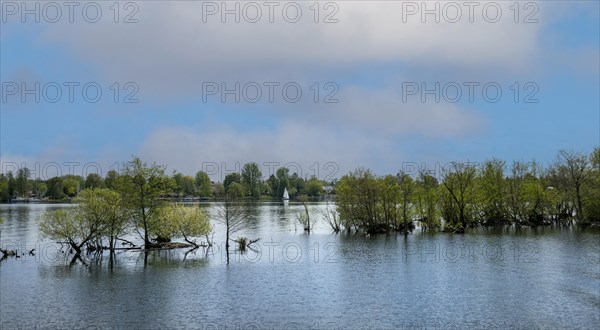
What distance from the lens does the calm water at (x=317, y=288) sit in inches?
1150

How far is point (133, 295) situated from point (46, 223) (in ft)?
87.5

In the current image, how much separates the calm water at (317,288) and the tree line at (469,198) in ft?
71.5

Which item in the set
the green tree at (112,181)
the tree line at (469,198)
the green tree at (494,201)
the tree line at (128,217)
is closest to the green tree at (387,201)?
the tree line at (469,198)

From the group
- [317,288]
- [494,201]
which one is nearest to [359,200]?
[494,201]

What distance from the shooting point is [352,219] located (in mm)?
86312

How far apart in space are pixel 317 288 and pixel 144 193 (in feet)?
106

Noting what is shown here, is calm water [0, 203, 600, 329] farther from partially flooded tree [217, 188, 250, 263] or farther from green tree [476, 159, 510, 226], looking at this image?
green tree [476, 159, 510, 226]

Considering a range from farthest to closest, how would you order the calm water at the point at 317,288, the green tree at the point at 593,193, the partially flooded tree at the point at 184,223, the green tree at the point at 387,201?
the green tree at the point at 593,193 → the green tree at the point at 387,201 → the partially flooded tree at the point at 184,223 → the calm water at the point at 317,288

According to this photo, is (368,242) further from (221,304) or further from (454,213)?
(221,304)

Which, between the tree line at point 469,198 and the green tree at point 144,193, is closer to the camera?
the green tree at point 144,193

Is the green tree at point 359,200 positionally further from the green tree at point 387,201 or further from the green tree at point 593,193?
the green tree at point 593,193

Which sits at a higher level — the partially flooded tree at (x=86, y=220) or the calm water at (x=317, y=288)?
the partially flooded tree at (x=86, y=220)

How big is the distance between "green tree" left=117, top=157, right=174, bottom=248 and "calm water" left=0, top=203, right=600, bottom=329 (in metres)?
4.57

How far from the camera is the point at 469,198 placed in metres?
91.8
